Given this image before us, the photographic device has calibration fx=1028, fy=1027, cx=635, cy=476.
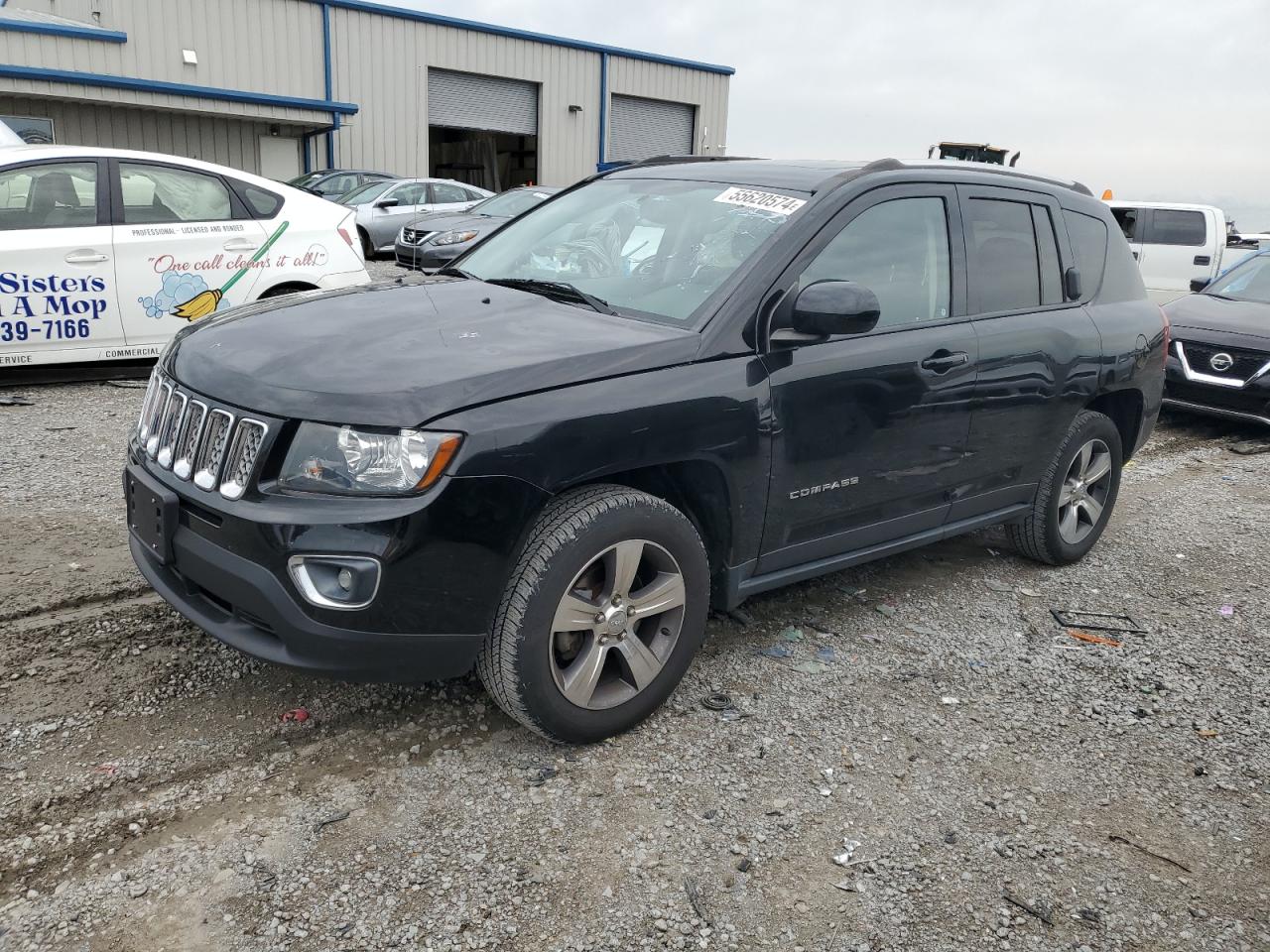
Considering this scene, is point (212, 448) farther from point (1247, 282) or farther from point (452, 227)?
point (452, 227)

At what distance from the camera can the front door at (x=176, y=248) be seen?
277 inches

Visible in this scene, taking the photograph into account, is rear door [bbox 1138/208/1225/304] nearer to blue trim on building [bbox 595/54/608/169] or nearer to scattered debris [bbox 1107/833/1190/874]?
scattered debris [bbox 1107/833/1190/874]

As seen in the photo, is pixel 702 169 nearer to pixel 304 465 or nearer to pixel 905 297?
pixel 905 297

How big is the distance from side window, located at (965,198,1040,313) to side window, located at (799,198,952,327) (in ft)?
0.69

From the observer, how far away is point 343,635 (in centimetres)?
272

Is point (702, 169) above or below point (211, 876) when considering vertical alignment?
above

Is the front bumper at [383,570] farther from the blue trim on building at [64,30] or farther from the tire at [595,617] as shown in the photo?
the blue trim on building at [64,30]

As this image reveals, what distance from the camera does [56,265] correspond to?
673 cm

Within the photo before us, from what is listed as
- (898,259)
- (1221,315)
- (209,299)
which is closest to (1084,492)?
(898,259)

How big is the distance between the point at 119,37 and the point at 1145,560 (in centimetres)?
2364

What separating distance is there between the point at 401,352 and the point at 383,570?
0.69m

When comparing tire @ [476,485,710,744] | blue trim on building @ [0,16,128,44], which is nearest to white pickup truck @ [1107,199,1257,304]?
tire @ [476,485,710,744]

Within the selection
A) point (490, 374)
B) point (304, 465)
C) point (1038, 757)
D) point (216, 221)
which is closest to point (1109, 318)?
point (1038, 757)

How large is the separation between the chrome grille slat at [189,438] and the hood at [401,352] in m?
0.06
